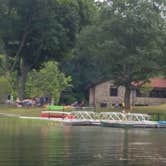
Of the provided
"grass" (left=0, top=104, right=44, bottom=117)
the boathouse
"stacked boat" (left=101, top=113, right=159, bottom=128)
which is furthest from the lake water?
the boathouse

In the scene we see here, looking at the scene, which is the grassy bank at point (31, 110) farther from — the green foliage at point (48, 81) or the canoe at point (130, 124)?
the green foliage at point (48, 81)

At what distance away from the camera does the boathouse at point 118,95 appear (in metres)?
94.0

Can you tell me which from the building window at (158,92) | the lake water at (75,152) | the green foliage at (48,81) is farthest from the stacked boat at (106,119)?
the building window at (158,92)

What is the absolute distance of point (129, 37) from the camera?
65.6 m

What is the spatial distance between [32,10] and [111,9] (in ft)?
38.2

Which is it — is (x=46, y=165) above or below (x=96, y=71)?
below

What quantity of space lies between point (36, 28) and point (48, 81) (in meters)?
17.5

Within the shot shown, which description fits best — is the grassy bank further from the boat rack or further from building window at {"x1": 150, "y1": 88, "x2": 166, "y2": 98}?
building window at {"x1": 150, "y1": 88, "x2": 166, "y2": 98}

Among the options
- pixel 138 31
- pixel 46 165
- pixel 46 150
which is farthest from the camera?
pixel 138 31

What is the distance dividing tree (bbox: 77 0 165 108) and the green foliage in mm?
23076

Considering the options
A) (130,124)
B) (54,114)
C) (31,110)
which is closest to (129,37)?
(54,114)

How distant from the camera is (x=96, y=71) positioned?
99.9 meters

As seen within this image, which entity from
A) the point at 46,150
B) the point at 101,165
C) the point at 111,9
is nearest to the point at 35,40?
the point at 111,9

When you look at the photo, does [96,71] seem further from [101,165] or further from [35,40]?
[101,165]
